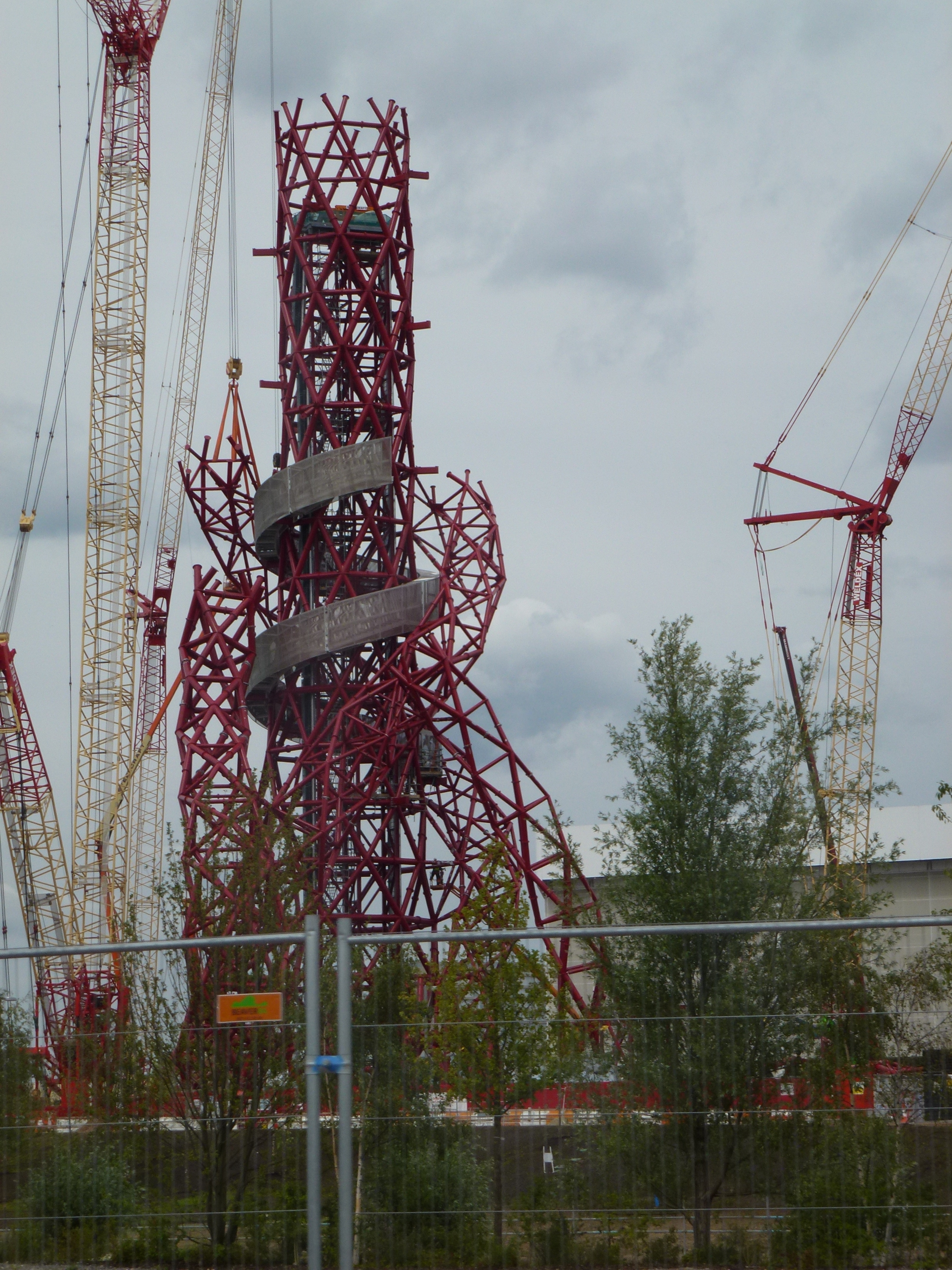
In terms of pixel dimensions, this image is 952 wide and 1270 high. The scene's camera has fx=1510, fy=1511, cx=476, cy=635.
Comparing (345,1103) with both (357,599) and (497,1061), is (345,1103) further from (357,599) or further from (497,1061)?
(357,599)

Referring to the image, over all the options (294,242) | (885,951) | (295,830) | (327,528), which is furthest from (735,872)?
(294,242)

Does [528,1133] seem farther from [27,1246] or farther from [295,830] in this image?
[295,830]

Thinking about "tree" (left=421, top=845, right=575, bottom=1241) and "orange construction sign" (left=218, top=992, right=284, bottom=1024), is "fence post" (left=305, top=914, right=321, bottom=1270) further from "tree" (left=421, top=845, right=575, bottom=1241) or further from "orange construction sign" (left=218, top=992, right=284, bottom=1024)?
"tree" (left=421, top=845, right=575, bottom=1241)

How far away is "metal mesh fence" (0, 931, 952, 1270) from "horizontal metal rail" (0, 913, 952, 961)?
1.59 ft

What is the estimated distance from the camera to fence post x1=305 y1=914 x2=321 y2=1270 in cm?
844

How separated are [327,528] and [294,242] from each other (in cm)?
638

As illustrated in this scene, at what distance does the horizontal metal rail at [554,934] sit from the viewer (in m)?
8.23

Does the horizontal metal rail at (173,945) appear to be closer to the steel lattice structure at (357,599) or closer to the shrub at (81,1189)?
the shrub at (81,1189)

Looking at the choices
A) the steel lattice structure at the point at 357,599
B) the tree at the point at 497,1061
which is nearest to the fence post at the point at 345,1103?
the tree at the point at 497,1061

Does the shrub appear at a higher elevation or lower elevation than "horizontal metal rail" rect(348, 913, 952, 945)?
lower

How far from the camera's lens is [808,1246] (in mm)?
8750

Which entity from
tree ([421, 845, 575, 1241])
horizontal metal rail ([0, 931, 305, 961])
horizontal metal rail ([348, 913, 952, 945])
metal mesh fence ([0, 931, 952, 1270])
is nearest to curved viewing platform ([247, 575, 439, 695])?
tree ([421, 845, 575, 1241])

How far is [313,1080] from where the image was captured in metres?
8.44

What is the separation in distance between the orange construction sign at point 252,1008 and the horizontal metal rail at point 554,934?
31 cm
